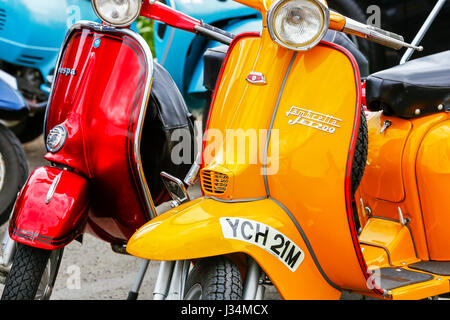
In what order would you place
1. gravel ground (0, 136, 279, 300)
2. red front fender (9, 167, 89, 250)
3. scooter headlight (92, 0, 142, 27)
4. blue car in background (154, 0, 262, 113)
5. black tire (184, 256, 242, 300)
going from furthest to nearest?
blue car in background (154, 0, 262, 113) < gravel ground (0, 136, 279, 300) < scooter headlight (92, 0, 142, 27) < red front fender (9, 167, 89, 250) < black tire (184, 256, 242, 300)

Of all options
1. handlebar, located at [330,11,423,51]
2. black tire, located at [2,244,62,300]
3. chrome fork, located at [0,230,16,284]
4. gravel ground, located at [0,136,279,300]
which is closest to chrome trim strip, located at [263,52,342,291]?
handlebar, located at [330,11,423,51]

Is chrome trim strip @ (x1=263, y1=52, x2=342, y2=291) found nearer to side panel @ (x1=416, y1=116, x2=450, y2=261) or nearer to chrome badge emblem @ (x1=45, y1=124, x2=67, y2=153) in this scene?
side panel @ (x1=416, y1=116, x2=450, y2=261)

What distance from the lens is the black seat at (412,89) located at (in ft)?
7.20

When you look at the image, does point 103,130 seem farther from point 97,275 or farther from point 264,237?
point 97,275

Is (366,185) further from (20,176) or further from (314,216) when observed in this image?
(20,176)

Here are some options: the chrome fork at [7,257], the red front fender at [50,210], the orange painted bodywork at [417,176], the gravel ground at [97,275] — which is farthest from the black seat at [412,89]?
the chrome fork at [7,257]

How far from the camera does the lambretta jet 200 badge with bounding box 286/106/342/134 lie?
5.70 ft

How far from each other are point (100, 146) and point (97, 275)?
1228 millimetres

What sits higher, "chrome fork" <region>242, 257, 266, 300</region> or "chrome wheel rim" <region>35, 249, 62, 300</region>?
"chrome fork" <region>242, 257, 266, 300</region>

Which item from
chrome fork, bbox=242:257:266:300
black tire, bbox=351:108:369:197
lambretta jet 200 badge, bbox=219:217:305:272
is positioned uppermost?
black tire, bbox=351:108:369:197

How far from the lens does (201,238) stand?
1.60 meters

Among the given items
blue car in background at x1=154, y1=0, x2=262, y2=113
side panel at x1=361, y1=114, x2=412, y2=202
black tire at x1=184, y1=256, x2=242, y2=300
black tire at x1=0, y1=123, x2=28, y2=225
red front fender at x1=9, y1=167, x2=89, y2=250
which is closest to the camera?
black tire at x1=184, y1=256, x2=242, y2=300

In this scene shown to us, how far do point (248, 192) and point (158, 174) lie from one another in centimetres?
63

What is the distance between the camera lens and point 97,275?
315 centimetres
